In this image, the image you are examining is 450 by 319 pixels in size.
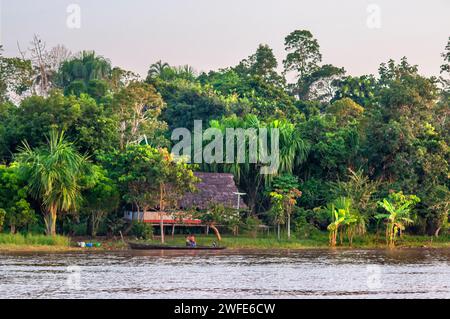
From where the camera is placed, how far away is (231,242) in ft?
121

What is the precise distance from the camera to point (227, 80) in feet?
180

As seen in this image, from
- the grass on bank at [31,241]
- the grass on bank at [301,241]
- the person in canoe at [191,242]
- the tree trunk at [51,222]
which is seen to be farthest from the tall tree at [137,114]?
the grass on bank at [31,241]

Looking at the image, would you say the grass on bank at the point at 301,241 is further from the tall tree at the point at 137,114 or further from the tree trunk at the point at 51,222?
the tall tree at the point at 137,114

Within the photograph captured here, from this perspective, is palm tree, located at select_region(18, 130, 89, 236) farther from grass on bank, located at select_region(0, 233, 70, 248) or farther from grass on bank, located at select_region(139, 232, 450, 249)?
grass on bank, located at select_region(139, 232, 450, 249)

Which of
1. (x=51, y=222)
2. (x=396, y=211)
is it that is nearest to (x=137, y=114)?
(x=51, y=222)

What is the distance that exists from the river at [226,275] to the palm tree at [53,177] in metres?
2.55

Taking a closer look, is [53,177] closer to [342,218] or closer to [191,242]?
[191,242]

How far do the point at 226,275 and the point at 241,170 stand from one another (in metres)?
13.4

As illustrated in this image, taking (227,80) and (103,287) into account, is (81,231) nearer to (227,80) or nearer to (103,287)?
(103,287)

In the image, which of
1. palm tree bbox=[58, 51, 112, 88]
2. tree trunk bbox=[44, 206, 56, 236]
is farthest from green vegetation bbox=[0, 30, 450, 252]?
palm tree bbox=[58, 51, 112, 88]

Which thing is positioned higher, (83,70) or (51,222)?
(83,70)

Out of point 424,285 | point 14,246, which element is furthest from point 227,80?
point 424,285

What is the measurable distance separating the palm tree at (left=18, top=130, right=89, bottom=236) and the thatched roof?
170 inches

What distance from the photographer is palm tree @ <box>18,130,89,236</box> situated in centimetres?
3441
